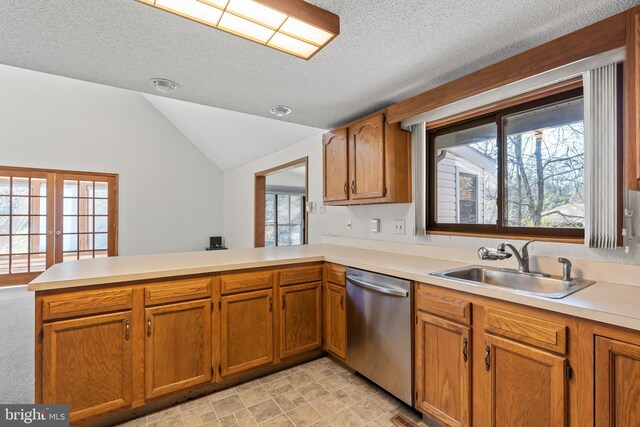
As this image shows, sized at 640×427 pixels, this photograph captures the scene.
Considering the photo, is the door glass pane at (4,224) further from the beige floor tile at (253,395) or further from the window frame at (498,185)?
the window frame at (498,185)

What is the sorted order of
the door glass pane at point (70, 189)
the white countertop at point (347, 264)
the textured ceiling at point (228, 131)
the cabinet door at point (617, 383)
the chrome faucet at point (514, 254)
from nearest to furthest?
the cabinet door at point (617, 383)
the white countertop at point (347, 264)
the chrome faucet at point (514, 254)
the textured ceiling at point (228, 131)
the door glass pane at point (70, 189)

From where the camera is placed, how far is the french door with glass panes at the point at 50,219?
5.11 metres

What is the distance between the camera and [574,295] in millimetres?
1290

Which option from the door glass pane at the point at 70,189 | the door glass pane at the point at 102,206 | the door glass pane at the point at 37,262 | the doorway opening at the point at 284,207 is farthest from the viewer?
the doorway opening at the point at 284,207

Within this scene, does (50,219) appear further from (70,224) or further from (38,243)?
(38,243)

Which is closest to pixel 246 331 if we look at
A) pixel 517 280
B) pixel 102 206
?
pixel 517 280

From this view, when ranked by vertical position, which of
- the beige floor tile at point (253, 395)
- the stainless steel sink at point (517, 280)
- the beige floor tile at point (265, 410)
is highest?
the stainless steel sink at point (517, 280)

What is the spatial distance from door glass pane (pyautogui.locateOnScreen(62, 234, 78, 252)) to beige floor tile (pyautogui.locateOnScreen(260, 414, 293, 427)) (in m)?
5.77

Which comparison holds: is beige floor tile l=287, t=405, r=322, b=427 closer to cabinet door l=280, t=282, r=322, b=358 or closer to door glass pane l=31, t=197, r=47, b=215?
cabinet door l=280, t=282, r=322, b=358

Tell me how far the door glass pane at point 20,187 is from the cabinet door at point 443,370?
6.74 meters

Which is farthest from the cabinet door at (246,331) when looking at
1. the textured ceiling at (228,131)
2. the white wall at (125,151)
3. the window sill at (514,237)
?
the white wall at (125,151)

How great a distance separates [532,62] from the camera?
1576 mm

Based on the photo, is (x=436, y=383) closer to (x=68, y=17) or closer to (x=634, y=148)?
(x=634, y=148)

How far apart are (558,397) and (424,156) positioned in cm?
165
